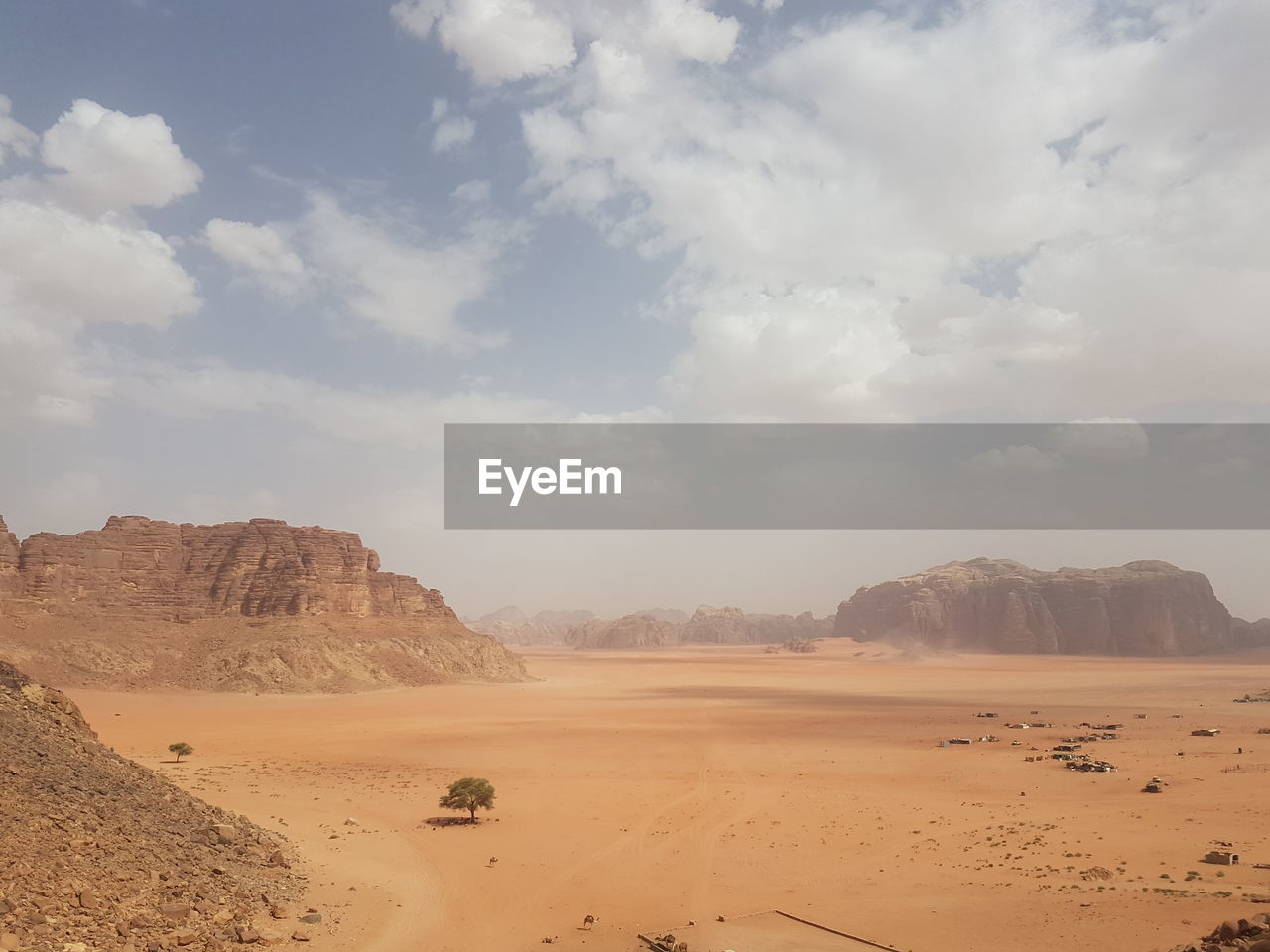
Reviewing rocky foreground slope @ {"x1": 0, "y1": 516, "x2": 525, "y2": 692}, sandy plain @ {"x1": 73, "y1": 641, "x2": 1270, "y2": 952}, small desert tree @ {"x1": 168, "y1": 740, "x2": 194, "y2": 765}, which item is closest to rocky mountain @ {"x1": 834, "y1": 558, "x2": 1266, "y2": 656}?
sandy plain @ {"x1": 73, "y1": 641, "x2": 1270, "y2": 952}

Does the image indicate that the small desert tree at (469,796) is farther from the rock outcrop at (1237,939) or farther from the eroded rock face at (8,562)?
the eroded rock face at (8,562)

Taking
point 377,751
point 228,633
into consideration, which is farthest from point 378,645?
point 377,751

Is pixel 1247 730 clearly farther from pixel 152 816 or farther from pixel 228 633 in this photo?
pixel 228 633

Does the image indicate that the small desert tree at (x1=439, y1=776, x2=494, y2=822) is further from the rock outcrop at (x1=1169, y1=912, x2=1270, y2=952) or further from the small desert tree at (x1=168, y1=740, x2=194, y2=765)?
the rock outcrop at (x1=1169, y1=912, x2=1270, y2=952)

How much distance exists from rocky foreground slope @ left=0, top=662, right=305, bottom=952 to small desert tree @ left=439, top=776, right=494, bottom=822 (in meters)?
6.46

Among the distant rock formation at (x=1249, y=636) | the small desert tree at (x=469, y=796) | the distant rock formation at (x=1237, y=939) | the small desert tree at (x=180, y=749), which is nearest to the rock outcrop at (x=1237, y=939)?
Result: the distant rock formation at (x=1237, y=939)

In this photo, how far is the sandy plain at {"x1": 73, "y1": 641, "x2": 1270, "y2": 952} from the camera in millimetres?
15352

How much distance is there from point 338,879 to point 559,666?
11043 centimetres

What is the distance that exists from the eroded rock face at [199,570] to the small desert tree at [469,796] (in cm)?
5813

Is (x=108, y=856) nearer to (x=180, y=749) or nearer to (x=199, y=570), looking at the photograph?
(x=180, y=749)

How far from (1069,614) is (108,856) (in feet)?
500

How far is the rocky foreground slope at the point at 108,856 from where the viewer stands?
1159cm

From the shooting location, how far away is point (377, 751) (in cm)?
3838

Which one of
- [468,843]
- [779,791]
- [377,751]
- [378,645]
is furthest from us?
[378,645]
